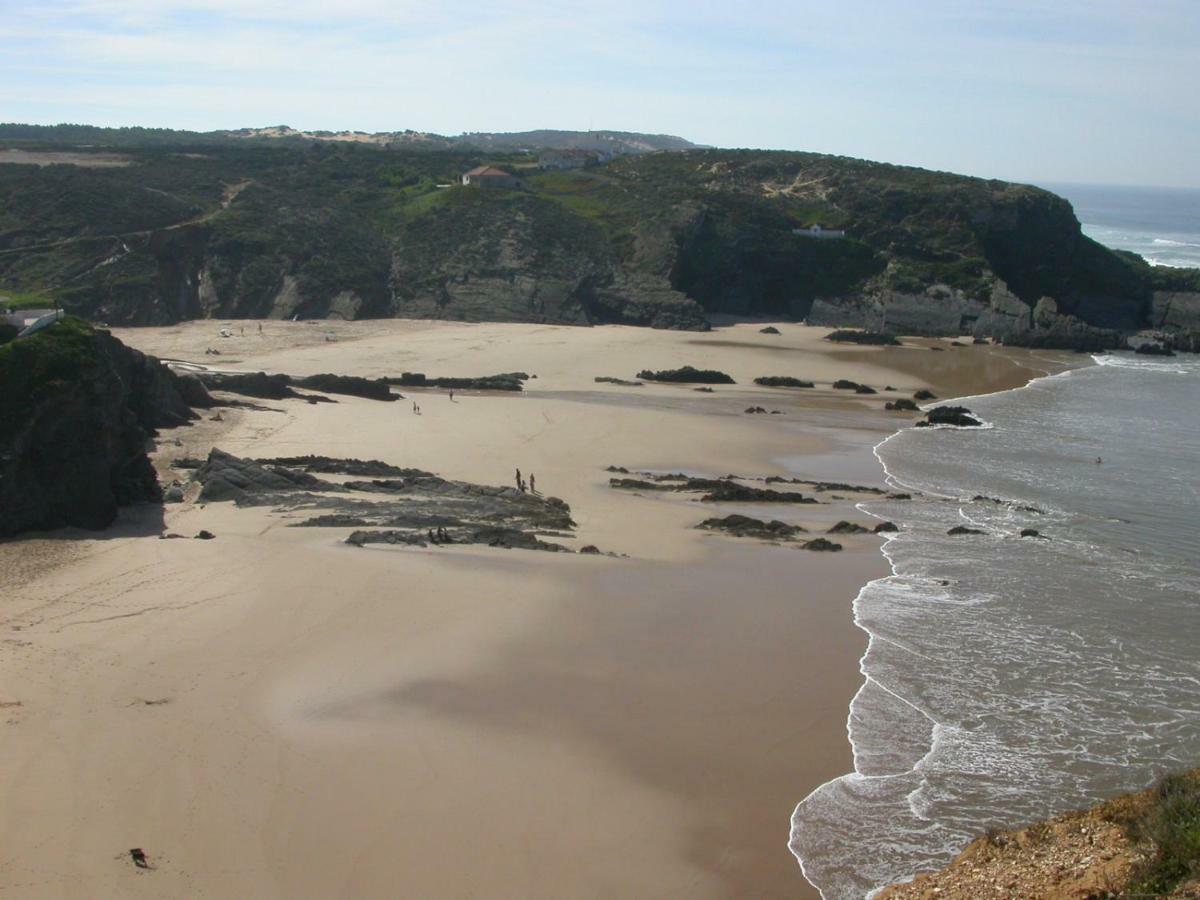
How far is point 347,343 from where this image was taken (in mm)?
47594

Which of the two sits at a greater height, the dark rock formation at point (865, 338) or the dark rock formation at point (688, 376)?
the dark rock formation at point (865, 338)

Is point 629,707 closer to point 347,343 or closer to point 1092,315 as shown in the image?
point 347,343

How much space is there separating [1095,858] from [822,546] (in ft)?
40.1

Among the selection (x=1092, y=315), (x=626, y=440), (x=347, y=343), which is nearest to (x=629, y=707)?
(x=626, y=440)

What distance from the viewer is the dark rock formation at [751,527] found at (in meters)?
21.9

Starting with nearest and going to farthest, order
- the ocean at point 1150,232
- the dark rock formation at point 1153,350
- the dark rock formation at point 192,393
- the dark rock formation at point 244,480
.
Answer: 1. the dark rock formation at point 244,480
2. the dark rock formation at point 192,393
3. the dark rock formation at point 1153,350
4. the ocean at point 1150,232

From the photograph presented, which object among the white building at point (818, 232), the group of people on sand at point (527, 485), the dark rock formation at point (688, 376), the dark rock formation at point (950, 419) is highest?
the white building at point (818, 232)

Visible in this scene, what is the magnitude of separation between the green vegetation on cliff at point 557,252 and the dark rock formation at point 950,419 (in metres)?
21.9

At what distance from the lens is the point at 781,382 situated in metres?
41.9

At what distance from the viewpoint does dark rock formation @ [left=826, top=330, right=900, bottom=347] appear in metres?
53.7

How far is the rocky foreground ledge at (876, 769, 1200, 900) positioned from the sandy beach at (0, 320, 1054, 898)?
1770 millimetres

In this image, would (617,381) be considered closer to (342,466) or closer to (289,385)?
(289,385)

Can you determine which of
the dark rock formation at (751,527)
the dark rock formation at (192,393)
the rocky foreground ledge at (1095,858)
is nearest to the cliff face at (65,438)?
the dark rock formation at (192,393)

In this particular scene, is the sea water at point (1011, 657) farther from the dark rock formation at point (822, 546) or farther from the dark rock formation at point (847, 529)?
the dark rock formation at point (822, 546)
